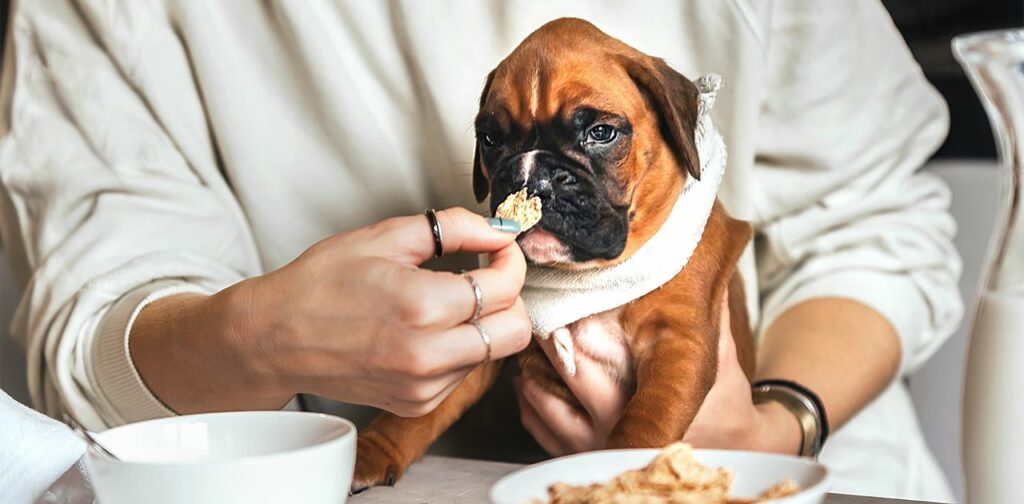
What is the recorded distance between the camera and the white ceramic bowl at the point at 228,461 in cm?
53

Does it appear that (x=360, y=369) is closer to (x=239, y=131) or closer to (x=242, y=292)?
(x=242, y=292)

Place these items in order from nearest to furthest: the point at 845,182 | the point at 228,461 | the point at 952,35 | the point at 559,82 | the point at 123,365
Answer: the point at 228,461
the point at 559,82
the point at 123,365
the point at 845,182
the point at 952,35

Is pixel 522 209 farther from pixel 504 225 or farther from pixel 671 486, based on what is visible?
pixel 671 486

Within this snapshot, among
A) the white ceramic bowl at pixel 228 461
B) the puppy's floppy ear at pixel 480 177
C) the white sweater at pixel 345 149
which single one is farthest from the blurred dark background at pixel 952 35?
the white ceramic bowl at pixel 228 461

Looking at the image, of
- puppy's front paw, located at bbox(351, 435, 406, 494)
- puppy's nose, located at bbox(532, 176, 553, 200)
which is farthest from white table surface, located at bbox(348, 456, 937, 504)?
puppy's nose, located at bbox(532, 176, 553, 200)

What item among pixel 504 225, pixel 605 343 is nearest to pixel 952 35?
pixel 605 343

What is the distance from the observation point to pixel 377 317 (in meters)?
0.71

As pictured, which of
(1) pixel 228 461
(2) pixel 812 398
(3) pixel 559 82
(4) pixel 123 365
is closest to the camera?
(1) pixel 228 461

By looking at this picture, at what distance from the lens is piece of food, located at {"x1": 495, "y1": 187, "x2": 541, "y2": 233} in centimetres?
76

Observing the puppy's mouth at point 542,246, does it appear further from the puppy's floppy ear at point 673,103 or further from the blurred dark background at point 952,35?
the blurred dark background at point 952,35

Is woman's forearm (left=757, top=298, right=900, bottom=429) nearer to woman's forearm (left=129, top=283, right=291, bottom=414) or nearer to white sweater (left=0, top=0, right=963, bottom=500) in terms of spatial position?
white sweater (left=0, top=0, right=963, bottom=500)

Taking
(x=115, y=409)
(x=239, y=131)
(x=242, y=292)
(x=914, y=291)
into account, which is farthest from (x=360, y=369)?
(x=914, y=291)

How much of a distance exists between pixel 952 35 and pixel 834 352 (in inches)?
25.3

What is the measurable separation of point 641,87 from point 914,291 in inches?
19.5
